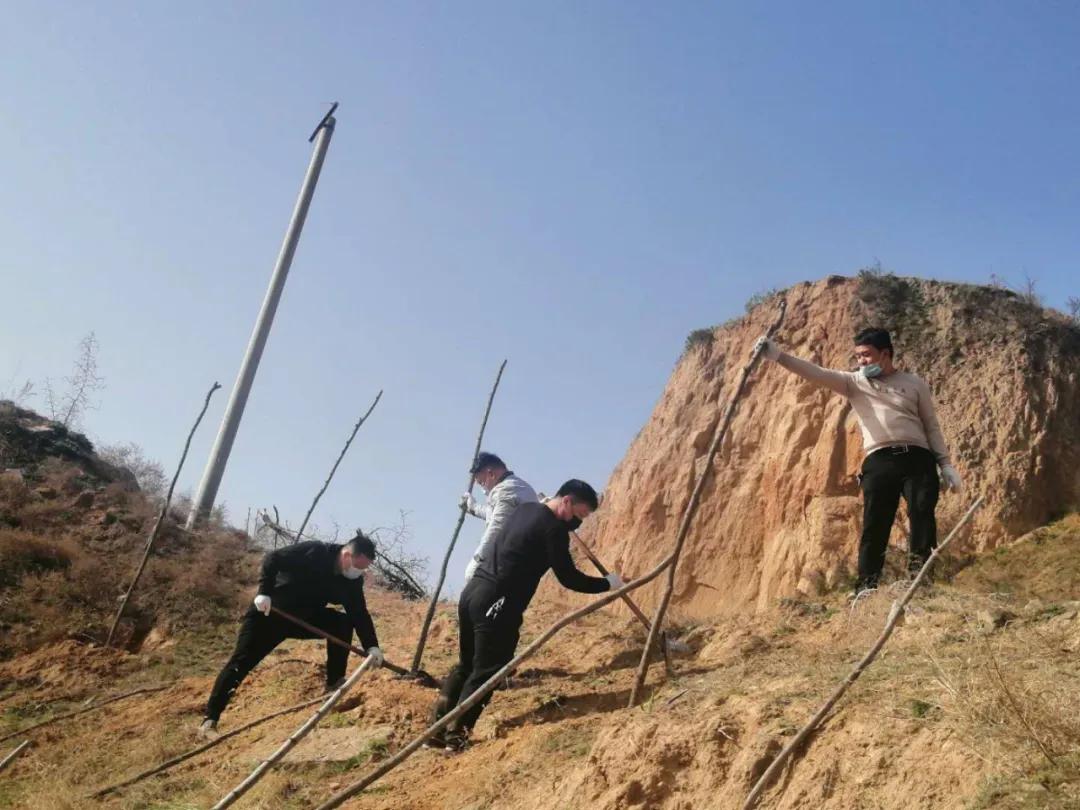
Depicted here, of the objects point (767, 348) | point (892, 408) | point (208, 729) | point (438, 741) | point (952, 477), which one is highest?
point (767, 348)

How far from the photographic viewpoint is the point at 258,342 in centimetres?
1992

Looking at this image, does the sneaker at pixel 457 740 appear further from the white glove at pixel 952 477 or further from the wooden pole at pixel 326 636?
the white glove at pixel 952 477

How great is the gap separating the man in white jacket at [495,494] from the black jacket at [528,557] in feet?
1.06

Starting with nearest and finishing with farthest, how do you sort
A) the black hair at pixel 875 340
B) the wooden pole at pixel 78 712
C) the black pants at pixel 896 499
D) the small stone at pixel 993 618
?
the small stone at pixel 993 618, the black pants at pixel 896 499, the black hair at pixel 875 340, the wooden pole at pixel 78 712

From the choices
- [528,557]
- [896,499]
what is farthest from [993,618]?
[528,557]

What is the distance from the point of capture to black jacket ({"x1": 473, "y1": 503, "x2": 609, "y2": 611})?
6.02 meters

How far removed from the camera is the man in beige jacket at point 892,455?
5.98m

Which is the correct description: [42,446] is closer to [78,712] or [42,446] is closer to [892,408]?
[78,712]

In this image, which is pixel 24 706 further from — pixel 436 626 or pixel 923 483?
pixel 923 483

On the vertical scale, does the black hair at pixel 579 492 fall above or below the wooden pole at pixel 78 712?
above

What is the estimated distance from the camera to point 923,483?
600 centimetres

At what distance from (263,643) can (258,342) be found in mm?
13751

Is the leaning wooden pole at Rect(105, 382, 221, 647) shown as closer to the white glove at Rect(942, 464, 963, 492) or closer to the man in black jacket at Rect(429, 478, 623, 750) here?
the man in black jacket at Rect(429, 478, 623, 750)

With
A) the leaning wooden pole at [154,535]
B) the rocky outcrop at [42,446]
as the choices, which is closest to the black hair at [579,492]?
the leaning wooden pole at [154,535]
